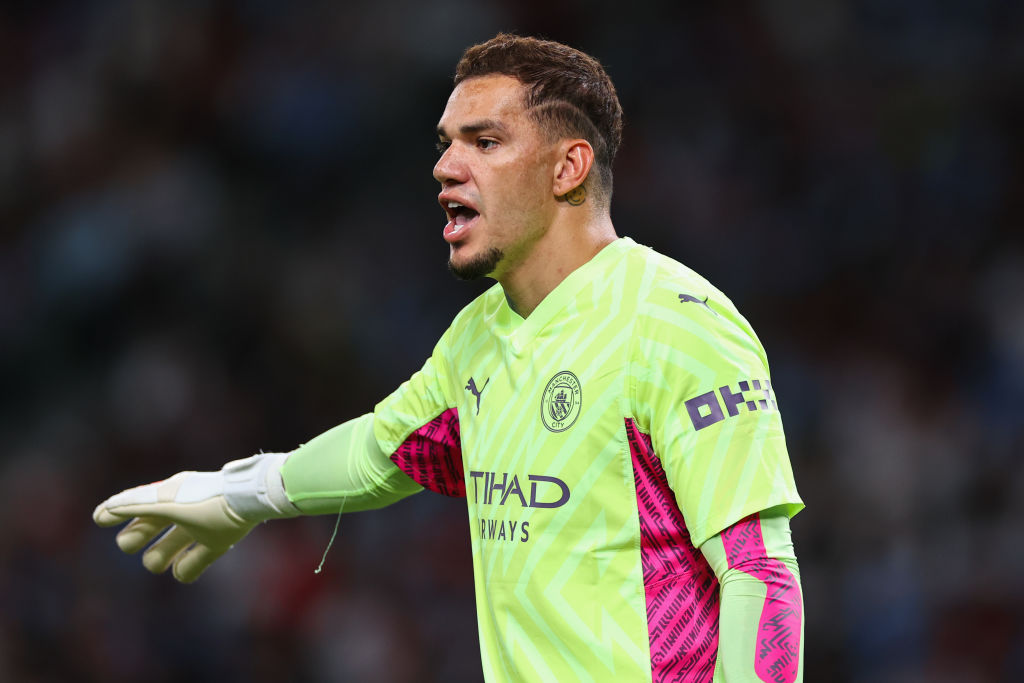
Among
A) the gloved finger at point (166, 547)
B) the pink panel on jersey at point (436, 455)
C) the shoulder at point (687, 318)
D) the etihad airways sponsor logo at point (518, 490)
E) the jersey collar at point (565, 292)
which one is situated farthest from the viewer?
the gloved finger at point (166, 547)

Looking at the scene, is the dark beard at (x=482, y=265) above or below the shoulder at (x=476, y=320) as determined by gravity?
above

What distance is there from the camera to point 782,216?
18.6 ft

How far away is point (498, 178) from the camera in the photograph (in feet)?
7.33

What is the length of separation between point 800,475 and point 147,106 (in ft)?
12.6

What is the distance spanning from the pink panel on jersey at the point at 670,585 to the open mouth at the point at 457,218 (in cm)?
55

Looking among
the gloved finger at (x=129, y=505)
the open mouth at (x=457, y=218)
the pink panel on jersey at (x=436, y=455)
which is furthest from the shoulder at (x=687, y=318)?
the gloved finger at (x=129, y=505)

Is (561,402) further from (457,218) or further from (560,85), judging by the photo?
(560,85)

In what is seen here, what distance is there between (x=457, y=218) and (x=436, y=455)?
554mm

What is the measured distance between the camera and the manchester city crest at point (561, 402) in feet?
6.77

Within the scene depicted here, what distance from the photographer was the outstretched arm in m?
1.81

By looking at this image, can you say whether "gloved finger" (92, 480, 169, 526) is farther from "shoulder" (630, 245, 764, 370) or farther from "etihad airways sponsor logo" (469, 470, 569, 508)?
"shoulder" (630, 245, 764, 370)

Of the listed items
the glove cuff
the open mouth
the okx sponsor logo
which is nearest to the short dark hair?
the open mouth

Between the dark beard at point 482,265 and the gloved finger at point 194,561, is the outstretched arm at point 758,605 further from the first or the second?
the gloved finger at point 194,561

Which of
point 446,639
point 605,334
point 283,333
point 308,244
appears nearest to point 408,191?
point 308,244
